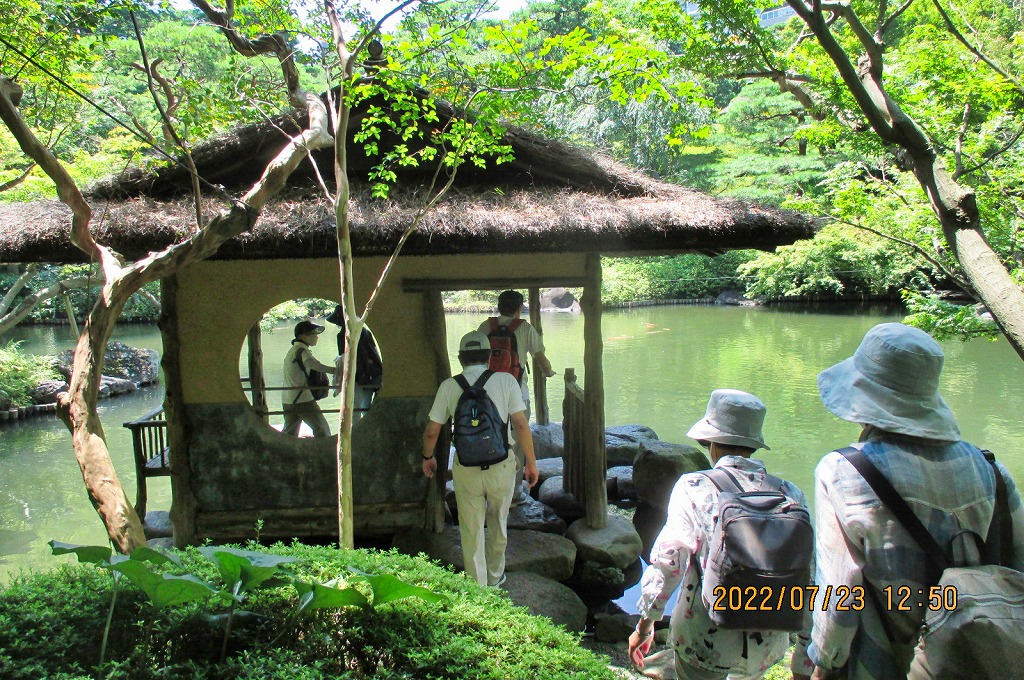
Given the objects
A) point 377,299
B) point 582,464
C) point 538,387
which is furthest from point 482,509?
point 538,387

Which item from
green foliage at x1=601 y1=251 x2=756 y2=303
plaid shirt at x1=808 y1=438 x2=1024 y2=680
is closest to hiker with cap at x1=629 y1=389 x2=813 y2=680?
plaid shirt at x1=808 y1=438 x2=1024 y2=680

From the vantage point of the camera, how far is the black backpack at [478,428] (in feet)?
15.0

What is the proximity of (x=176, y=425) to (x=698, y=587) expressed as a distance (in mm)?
4698

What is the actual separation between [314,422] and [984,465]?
589 cm

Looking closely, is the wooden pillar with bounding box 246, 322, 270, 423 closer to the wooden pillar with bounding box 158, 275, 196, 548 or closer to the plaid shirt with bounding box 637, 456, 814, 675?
the wooden pillar with bounding box 158, 275, 196, 548

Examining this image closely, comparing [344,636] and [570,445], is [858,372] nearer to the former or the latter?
[344,636]

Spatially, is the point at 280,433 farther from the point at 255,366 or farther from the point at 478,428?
the point at 255,366

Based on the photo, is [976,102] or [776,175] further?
[776,175]

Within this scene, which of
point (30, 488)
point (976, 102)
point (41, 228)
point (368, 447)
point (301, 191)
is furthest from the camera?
point (30, 488)

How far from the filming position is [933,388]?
2.04 metres

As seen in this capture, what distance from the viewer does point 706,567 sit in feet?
7.63

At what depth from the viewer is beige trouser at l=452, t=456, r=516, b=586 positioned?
15.7 feet

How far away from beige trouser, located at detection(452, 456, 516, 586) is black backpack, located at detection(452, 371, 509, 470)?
18cm

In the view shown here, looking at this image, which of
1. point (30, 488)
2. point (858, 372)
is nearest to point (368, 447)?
point (858, 372)
